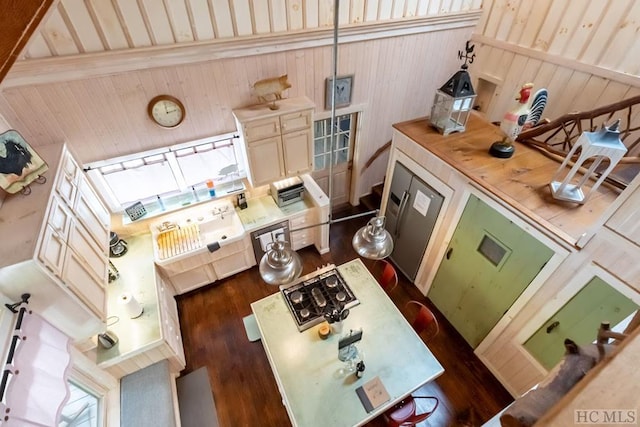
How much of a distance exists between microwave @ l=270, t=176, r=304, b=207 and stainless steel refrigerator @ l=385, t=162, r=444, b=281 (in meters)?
1.14

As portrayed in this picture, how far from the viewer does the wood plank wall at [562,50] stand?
101 inches

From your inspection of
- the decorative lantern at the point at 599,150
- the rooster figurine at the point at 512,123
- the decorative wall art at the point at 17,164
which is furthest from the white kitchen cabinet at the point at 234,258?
the decorative lantern at the point at 599,150

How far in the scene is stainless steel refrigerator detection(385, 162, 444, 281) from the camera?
3.06 meters

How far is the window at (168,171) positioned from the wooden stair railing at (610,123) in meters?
3.03

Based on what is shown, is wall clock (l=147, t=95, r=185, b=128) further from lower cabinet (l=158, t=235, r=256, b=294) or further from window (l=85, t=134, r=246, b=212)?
lower cabinet (l=158, t=235, r=256, b=294)

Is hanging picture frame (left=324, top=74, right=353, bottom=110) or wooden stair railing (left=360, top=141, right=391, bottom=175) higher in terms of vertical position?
hanging picture frame (left=324, top=74, right=353, bottom=110)

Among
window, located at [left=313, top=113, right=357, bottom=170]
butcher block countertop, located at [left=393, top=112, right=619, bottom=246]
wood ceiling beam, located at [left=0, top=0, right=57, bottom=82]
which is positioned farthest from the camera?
window, located at [left=313, top=113, right=357, bottom=170]

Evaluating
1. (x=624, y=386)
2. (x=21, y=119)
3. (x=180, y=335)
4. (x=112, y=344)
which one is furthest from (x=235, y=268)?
(x=624, y=386)

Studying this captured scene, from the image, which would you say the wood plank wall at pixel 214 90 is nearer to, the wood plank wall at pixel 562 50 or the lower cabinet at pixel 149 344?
the wood plank wall at pixel 562 50

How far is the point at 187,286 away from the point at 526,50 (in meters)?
4.79

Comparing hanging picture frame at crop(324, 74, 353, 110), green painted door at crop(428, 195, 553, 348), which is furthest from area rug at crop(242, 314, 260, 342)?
hanging picture frame at crop(324, 74, 353, 110)

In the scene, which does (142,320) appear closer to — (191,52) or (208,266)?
(208,266)

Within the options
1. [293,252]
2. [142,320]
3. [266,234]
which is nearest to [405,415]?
[293,252]

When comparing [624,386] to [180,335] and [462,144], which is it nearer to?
[462,144]
